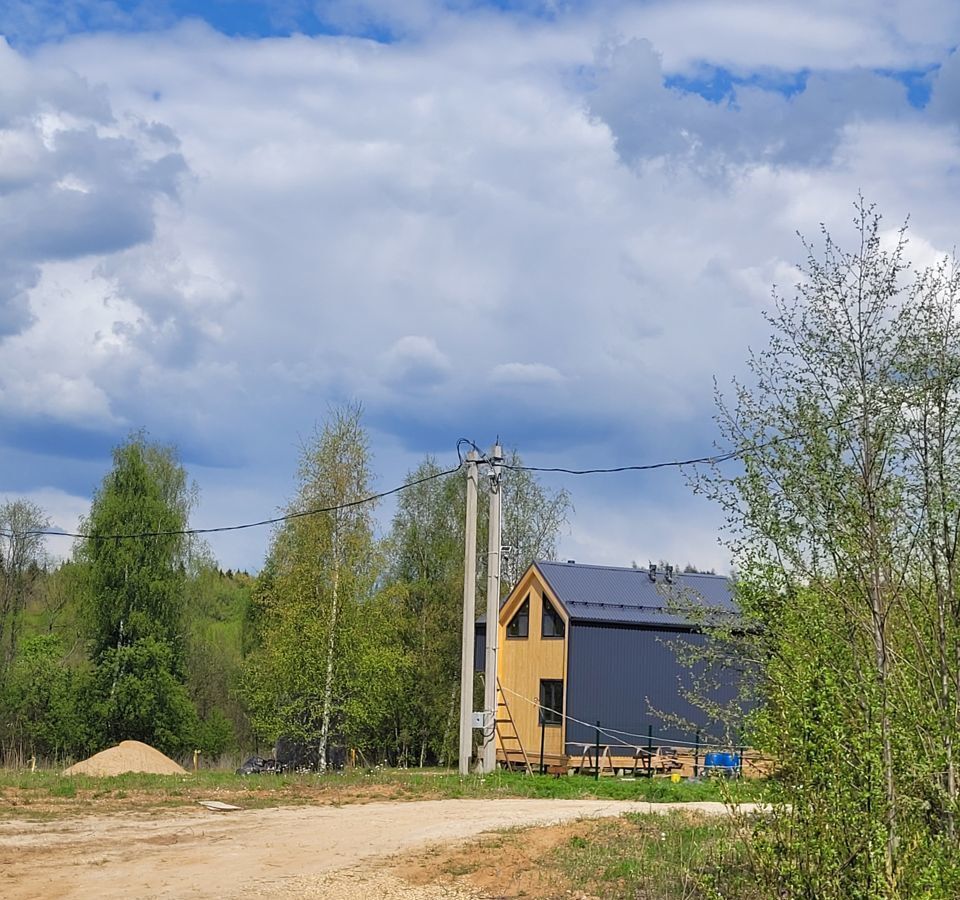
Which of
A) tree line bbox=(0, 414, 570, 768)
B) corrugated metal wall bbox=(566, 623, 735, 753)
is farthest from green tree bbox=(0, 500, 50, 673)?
corrugated metal wall bbox=(566, 623, 735, 753)

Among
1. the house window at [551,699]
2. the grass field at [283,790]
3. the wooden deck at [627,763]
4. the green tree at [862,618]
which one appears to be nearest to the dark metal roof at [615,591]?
the house window at [551,699]

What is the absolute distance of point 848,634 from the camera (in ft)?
25.7

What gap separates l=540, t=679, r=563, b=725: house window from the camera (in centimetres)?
3269

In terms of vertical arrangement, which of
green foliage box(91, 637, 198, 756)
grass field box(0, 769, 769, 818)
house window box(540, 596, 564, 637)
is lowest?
grass field box(0, 769, 769, 818)

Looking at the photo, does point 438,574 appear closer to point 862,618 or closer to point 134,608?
point 134,608

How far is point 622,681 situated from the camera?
107 feet

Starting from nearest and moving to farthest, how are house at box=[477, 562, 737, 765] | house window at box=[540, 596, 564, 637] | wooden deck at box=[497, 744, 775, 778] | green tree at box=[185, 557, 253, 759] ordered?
wooden deck at box=[497, 744, 775, 778] → house at box=[477, 562, 737, 765] → house window at box=[540, 596, 564, 637] → green tree at box=[185, 557, 253, 759]

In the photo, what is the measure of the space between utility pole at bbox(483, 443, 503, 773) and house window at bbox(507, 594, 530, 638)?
11690 millimetres

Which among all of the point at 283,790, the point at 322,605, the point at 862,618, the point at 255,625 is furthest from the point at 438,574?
the point at 862,618

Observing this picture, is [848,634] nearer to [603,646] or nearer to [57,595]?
[603,646]

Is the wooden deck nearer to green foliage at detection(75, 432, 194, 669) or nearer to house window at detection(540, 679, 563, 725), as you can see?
house window at detection(540, 679, 563, 725)

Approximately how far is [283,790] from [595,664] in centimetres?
1461

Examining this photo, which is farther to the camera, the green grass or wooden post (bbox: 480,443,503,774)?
wooden post (bbox: 480,443,503,774)

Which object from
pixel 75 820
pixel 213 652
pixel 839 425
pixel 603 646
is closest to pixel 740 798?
pixel 839 425
